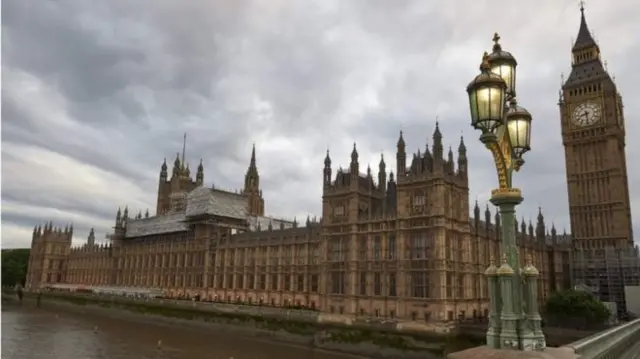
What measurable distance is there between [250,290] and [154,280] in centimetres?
3457

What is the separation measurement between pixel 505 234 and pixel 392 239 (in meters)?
48.6

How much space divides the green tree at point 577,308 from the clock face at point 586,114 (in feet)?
133

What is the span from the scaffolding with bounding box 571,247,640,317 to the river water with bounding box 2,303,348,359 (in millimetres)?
45650

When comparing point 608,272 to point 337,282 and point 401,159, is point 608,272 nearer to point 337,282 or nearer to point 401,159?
point 401,159

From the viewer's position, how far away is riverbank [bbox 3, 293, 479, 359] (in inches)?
1901

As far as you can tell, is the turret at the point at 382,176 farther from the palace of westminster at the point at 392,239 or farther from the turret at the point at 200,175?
the turret at the point at 200,175

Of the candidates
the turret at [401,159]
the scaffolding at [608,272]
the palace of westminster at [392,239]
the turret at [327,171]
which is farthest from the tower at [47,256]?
the scaffolding at [608,272]

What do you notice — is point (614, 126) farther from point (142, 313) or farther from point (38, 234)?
point (38, 234)

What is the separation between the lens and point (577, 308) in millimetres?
51781

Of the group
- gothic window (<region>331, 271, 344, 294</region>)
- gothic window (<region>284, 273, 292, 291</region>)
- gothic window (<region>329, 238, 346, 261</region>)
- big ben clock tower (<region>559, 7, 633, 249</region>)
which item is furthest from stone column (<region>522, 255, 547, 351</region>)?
big ben clock tower (<region>559, 7, 633, 249</region>)

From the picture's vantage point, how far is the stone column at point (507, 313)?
885 cm

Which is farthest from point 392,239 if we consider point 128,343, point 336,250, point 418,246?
point 128,343

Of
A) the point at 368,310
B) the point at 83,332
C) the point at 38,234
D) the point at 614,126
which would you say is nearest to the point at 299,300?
the point at 368,310

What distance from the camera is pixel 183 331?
238 feet
